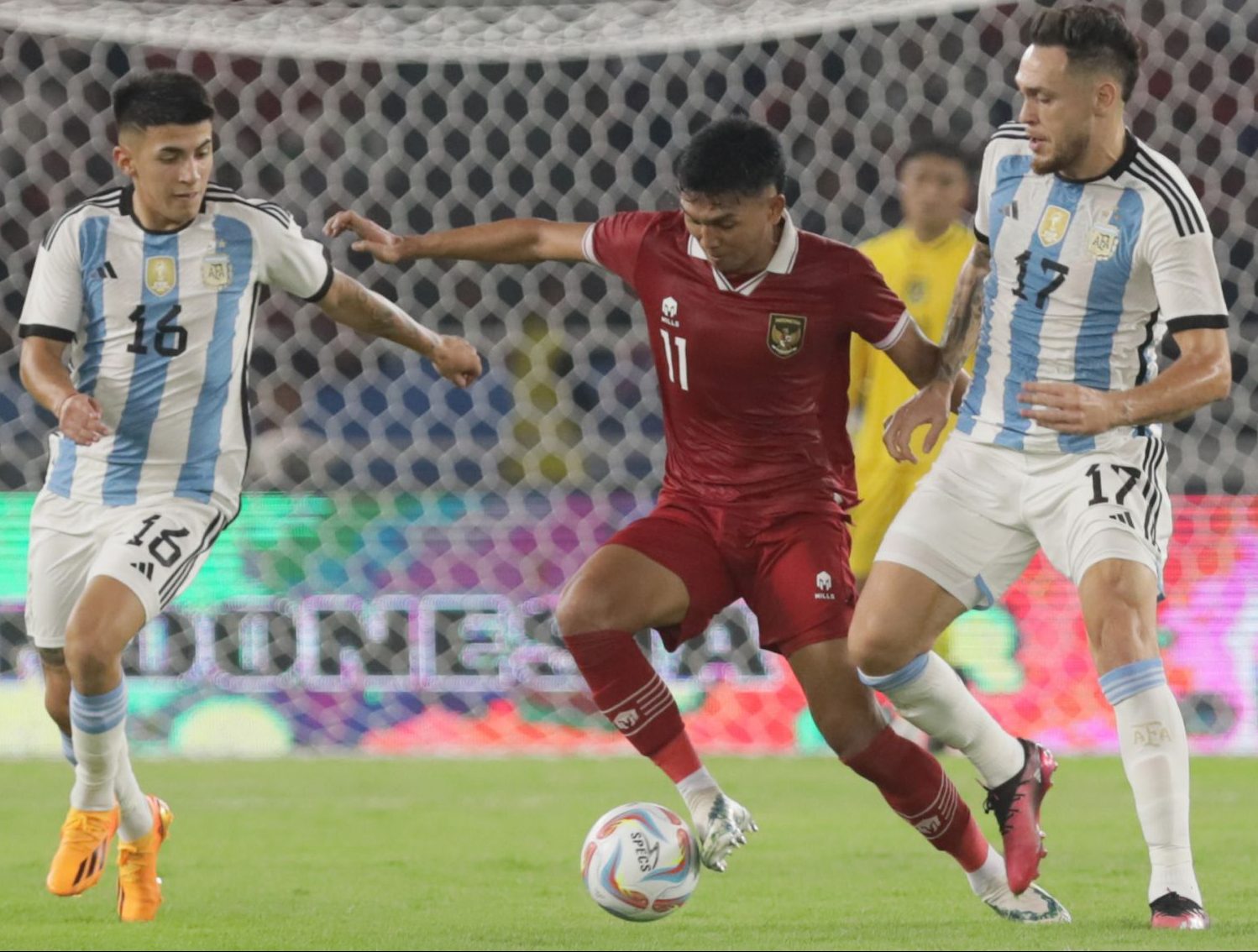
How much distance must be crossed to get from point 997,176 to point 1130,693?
1.33 metres

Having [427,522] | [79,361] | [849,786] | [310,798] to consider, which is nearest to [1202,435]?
[849,786]

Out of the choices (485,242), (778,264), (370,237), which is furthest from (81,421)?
(778,264)

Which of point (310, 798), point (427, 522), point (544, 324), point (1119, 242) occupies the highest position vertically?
point (1119, 242)

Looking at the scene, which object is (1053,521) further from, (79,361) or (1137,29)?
(1137,29)

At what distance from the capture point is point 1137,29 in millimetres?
10703

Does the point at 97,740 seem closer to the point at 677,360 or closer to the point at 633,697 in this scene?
the point at 633,697

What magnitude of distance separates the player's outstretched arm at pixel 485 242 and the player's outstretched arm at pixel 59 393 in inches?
30.7

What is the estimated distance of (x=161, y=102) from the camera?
5391 mm

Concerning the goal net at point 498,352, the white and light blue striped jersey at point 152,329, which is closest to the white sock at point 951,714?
the white and light blue striped jersey at point 152,329

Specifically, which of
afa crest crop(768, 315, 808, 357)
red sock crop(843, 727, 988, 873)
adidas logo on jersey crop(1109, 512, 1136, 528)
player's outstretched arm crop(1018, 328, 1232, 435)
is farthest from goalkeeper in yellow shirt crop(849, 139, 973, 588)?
player's outstretched arm crop(1018, 328, 1232, 435)

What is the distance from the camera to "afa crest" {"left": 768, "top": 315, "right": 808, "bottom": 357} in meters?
5.38

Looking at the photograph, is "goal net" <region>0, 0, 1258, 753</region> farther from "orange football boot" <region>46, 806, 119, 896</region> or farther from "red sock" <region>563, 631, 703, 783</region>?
"red sock" <region>563, 631, 703, 783</region>

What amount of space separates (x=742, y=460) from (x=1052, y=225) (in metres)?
1.00

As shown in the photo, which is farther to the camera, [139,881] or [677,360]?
[677,360]
